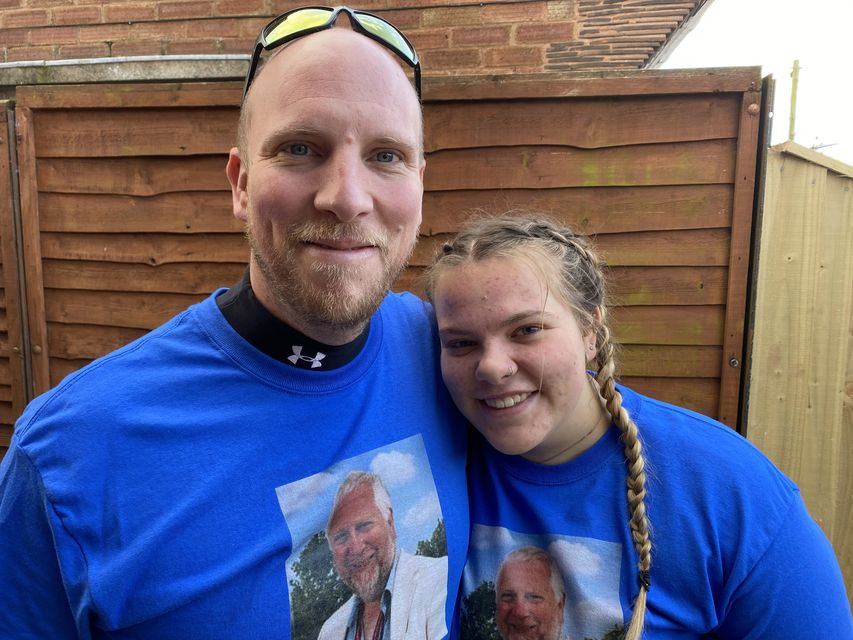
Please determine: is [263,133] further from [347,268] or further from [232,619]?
[232,619]

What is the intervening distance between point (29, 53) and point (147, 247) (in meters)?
2.36

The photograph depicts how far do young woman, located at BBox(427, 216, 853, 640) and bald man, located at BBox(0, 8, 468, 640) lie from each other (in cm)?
14

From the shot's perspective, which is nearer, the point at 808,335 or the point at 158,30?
the point at 808,335

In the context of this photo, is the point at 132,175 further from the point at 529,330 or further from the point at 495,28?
the point at 529,330

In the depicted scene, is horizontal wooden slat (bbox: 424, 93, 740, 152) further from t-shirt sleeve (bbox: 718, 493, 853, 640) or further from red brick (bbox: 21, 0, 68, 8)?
red brick (bbox: 21, 0, 68, 8)

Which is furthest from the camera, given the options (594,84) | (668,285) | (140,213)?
(140,213)

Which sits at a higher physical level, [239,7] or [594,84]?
[239,7]

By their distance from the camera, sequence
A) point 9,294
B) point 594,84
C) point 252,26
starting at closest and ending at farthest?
point 594,84 → point 9,294 → point 252,26

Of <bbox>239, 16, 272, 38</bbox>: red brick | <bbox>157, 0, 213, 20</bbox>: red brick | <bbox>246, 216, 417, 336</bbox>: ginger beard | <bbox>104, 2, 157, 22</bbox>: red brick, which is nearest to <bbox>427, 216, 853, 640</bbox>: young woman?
<bbox>246, 216, 417, 336</bbox>: ginger beard

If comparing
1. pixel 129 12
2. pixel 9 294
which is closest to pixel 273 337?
pixel 9 294

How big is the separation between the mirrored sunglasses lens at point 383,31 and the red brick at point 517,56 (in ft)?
7.46

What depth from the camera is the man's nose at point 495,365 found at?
3.77 feet

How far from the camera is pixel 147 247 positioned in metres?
2.85

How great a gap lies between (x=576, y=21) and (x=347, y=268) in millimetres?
3058
